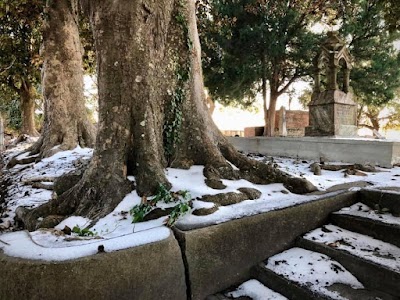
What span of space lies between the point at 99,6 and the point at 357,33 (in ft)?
39.2

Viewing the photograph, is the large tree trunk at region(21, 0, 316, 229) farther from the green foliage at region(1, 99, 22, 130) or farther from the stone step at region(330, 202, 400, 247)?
the green foliage at region(1, 99, 22, 130)

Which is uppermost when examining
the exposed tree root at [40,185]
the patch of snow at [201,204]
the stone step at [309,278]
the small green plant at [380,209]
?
the patch of snow at [201,204]

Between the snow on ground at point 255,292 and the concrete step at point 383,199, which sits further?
the concrete step at point 383,199

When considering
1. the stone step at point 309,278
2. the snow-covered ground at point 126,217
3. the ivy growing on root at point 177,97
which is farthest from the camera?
the ivy growing on root at point 177,97

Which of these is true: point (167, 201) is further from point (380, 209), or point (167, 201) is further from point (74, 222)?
point (380, 209)

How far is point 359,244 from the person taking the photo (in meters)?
2.41

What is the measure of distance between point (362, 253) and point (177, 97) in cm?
241

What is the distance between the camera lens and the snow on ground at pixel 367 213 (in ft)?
8.27

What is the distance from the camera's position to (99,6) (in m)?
3.09

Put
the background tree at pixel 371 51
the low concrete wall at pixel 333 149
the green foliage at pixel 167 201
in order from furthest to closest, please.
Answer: the background tree at pixel 371 51 → the low concrete wall at pixel 333 149 → the green foliage at pixel 167 201

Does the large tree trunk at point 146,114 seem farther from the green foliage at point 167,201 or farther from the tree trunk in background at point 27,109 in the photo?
the tree trunk in background at point 27,109

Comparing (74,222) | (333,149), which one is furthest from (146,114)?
(333,149)

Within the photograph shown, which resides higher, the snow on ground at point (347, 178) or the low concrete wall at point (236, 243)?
the snow on ground at point (347, 178)

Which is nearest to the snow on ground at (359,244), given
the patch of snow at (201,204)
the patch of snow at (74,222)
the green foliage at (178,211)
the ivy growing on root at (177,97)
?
the patch of snow at (201,204)
